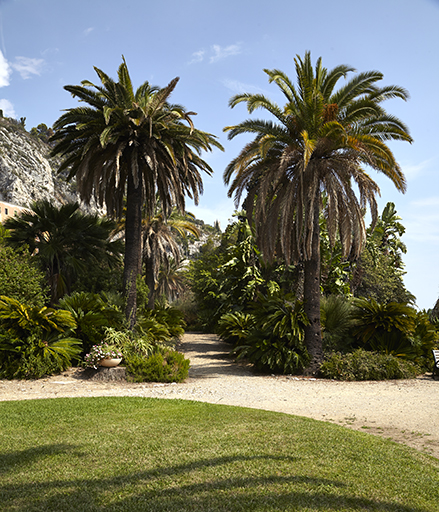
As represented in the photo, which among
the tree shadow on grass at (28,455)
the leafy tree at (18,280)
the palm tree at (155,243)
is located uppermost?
the palm tree at (155,243)

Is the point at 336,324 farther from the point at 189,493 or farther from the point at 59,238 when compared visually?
the point at 189,493

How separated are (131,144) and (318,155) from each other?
658 cm

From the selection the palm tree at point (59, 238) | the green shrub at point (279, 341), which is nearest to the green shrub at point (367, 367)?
the green shrub at point (279, 341)

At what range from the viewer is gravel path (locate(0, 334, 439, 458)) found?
7.22m

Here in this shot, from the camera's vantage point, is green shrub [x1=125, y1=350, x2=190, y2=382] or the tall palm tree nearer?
green shrub [x1=125, y1=350, x2=190, y2=382]

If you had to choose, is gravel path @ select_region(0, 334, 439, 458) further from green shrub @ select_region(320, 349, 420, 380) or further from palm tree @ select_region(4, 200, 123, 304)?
palm tree @ select_region(4, 200, 123, 304)

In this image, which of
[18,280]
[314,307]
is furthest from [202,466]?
[18,280]

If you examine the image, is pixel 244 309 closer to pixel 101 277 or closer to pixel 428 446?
pixel 101 277

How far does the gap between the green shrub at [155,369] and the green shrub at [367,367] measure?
4.43 m

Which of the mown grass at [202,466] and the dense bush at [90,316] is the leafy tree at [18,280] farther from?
the mown grass at [202,466]

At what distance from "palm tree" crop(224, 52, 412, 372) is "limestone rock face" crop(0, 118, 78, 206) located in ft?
213

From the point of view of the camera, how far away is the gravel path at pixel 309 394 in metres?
7.22

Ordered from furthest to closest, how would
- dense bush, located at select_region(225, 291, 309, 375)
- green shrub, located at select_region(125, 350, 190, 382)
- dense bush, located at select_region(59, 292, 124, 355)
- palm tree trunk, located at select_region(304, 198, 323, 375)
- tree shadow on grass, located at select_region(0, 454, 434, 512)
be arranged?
palm tree trunk, located at select_region(304, 198, 323, 375), dense bush, located at select_region(225, 291, 309, 375), dense bush, located at select_region(59, 292, 124, 355), green shrub, located at select_region(125, 350, 190, 382), tree shadow on grass, located at select_region(0, 454, 434, 512)

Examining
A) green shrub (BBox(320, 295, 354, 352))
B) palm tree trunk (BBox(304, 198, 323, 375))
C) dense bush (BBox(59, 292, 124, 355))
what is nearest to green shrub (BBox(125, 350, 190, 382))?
dense bush (BBox(59, 292, 124, 355))
